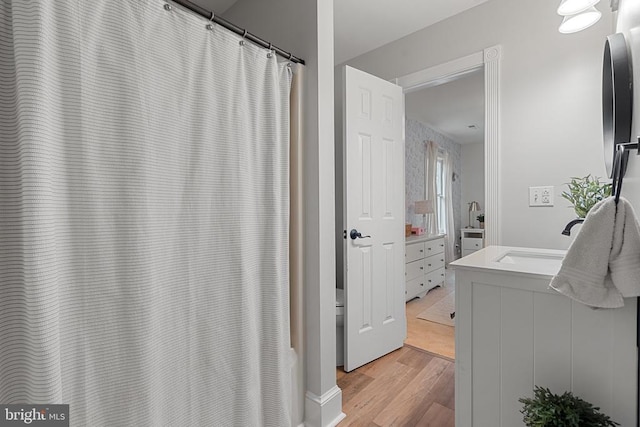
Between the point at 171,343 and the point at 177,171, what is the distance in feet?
2.04

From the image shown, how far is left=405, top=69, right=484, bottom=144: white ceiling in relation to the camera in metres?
3.51

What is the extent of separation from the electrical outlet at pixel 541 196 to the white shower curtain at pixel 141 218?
1.68 m

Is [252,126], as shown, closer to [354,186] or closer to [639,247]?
[354,186]

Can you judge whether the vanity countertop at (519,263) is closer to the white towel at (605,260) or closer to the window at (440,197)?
the white towel at (605,260)

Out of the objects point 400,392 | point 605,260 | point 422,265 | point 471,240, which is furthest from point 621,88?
point 471,240

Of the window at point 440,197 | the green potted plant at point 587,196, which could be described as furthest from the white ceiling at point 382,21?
the window at point 440,197

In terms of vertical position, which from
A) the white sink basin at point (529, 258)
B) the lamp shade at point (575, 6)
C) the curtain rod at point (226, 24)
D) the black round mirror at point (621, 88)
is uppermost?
the lamp shade at point (575, 6)

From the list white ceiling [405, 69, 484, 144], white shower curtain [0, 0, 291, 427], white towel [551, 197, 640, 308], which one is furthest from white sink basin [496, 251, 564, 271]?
white ceiling [405, 69, 484, 144]

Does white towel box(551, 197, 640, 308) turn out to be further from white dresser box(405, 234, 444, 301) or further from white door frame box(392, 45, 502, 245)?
white dresser box(405, 234, 444, 301)

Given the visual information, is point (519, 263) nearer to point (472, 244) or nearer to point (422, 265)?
point (422, 265)

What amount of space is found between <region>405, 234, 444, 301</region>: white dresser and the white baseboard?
2.05 meters

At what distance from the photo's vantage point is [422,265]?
3777 mm

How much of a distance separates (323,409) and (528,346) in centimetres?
102

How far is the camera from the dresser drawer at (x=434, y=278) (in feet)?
12.9
